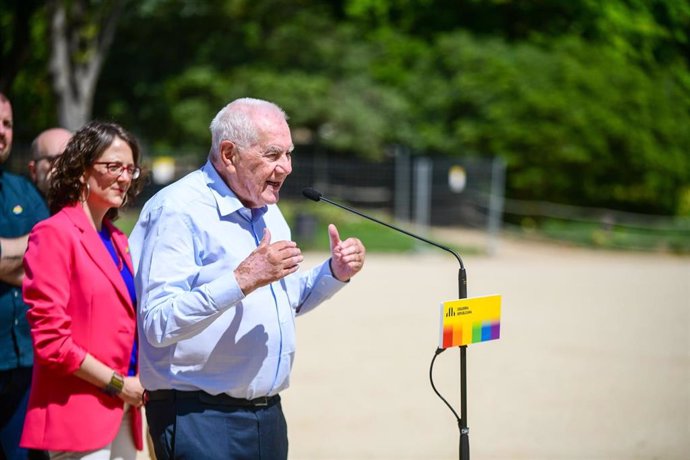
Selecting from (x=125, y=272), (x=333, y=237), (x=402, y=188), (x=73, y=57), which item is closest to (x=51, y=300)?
(x=125, y=272)

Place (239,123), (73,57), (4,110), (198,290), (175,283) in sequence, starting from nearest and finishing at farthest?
(198,290), (175,283), (239,123), (4,110), (73,57)

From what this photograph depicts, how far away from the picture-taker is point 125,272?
3.07 m

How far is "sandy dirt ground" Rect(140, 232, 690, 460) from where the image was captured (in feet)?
18.5

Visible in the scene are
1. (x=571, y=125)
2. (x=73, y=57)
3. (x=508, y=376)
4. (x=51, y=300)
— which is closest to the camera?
(x=51, y=300)

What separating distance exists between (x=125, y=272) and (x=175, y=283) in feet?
1.94

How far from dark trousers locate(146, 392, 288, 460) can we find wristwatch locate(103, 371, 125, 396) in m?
0.17

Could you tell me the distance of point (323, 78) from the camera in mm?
23266

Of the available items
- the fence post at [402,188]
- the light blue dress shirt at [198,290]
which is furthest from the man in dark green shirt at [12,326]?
the fence post at [402,188]

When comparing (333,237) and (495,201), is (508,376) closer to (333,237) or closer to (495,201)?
(333,237)

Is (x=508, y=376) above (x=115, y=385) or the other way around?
the other way around

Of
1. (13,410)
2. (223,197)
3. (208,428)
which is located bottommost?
(13,410)

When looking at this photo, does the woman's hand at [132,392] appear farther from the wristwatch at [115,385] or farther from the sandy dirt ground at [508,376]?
the sandy dirt ground at [508,376]

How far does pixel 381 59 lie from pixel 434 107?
2662mm

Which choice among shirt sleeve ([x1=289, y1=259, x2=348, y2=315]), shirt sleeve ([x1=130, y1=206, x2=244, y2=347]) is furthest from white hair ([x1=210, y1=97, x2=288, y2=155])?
shirt sleeve ([x1=289, y1=259, x2=348, y2=315])
